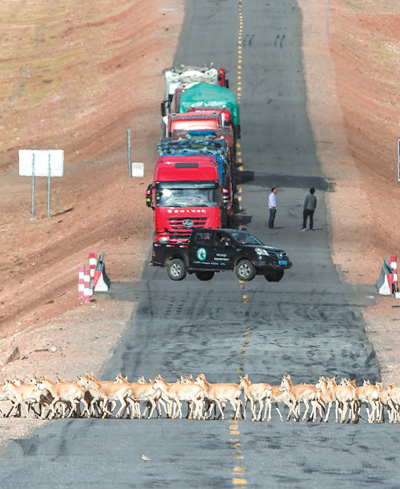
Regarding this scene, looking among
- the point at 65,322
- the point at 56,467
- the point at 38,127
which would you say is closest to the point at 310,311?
the point at 65,322

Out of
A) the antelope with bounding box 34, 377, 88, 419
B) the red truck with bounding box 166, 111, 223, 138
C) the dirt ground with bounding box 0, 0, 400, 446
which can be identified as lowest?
the dirt ground with bounding box 0, 0, 400, 446

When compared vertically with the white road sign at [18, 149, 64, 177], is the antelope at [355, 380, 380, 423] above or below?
above

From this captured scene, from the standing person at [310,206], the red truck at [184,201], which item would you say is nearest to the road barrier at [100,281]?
the red truck at [184,201]

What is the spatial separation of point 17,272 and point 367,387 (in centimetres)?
2675

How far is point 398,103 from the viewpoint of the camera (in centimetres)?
7656

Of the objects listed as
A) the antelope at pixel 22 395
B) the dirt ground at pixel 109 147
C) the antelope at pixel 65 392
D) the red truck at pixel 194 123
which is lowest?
the dirt ground at pixel 109 147

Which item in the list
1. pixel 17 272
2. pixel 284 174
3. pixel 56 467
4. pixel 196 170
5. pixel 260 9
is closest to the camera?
pixel 56 467

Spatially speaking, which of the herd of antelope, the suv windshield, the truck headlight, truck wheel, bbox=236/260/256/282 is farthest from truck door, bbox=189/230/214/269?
the herd of antelope

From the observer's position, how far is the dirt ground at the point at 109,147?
32375 millimetres

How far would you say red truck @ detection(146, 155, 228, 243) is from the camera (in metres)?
39.3

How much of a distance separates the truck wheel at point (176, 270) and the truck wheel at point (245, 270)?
5.55 feet

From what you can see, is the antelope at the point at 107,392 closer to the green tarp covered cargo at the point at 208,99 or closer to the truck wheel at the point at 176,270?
the truck wheel at the point at 176,270

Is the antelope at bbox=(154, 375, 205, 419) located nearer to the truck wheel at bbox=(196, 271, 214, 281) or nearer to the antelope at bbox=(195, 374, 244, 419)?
the antelope at bbox=(195, 374, 244, 419)

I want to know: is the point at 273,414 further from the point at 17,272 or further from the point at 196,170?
the point at 17,272
